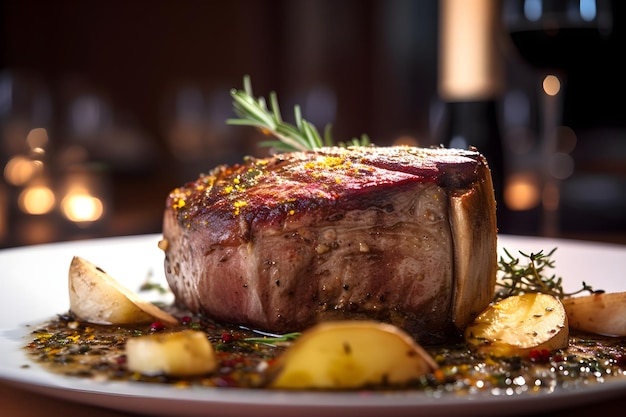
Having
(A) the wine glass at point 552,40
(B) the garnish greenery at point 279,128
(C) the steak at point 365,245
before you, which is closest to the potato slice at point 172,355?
(C) the steak at point 365,245

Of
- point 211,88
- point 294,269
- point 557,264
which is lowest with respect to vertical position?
point 557,264

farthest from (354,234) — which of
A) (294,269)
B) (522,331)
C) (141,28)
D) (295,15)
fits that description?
(295,15)

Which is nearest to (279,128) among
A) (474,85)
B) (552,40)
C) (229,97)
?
(552,40)

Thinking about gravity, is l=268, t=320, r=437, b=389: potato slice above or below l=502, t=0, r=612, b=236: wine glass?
below

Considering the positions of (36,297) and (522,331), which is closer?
(522,331)

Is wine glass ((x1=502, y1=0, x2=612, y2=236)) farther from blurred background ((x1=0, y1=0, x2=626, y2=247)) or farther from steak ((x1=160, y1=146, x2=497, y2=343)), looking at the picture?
steak ((x1=160, y1=146, x2=497, y2=343))

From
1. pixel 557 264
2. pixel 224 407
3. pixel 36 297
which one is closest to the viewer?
pixel 224 407

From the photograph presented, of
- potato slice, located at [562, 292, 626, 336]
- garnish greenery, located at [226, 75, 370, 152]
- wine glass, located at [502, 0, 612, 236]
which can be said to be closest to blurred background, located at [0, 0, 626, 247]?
wine glass, located at [502, 0, 612, 236]

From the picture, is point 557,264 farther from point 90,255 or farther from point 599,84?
point 599,84
